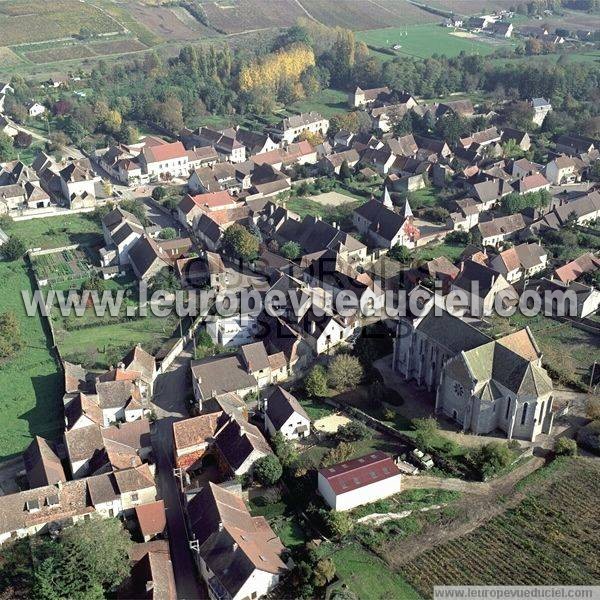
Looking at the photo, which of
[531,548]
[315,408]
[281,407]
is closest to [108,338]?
[281,407]

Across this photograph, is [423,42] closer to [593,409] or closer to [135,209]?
[135,209]

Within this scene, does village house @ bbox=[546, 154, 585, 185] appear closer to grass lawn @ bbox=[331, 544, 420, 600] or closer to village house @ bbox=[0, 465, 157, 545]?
grass lawn @ bbox=[331, 544, 420, 600]

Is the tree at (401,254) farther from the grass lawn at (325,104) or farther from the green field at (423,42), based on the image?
the green field at (423,42)

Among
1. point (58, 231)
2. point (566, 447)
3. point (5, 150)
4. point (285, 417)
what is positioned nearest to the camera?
point (566, 447)

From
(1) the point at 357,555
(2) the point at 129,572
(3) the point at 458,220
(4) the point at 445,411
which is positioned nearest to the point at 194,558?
(2) the point at 129,572

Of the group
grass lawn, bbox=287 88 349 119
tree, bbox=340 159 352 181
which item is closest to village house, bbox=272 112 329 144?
grass lawn, bbox=287 88 349 119

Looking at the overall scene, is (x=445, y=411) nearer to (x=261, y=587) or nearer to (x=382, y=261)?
(x=261, y=587)
